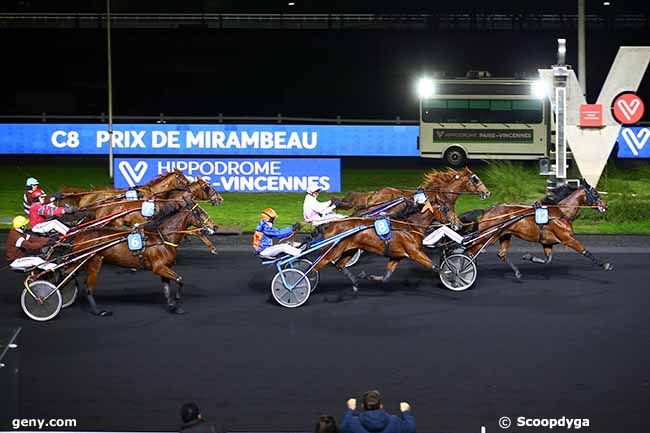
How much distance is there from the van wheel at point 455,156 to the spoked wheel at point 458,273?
694 inches

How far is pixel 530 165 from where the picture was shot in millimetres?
34719

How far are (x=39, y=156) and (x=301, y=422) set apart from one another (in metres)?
27.7

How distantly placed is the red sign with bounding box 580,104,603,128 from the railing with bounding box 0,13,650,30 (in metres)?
23.4

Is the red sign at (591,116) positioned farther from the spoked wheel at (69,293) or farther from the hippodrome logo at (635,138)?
the spoked wheel at (69,293)

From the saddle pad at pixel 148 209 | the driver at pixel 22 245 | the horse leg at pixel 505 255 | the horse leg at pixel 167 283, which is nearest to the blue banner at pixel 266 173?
the saddle pad at pixel 148 209

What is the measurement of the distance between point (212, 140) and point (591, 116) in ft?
38.3

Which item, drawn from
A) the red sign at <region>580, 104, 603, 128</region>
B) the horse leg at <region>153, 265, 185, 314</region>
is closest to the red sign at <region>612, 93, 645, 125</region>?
the red sign at <region>580, 104, 603, 128</region>

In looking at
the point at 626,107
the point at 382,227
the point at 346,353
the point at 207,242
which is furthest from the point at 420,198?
the point at 626,107

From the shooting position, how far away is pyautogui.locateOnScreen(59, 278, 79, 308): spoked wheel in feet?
51.7

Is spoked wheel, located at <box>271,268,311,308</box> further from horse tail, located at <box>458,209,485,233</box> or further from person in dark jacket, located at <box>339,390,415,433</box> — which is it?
person in dark jacket, located at <box>339,390,415,433</box>

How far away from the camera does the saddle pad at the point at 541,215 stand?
17562 millimetres

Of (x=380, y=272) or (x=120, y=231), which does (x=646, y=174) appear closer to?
(x=380, y=272)

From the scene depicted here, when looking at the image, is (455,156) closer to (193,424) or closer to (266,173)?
(266,173)

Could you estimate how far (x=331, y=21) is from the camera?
155 feet
